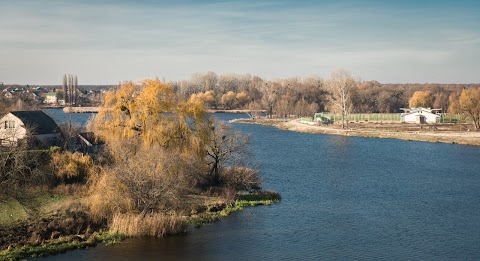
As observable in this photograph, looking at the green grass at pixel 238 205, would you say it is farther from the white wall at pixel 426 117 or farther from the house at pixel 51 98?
the house at pixel 51 98

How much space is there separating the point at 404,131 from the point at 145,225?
65293 mm

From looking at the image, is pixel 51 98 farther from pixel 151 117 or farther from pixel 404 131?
pixel 151 117

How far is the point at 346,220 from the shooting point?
2984 centimetres

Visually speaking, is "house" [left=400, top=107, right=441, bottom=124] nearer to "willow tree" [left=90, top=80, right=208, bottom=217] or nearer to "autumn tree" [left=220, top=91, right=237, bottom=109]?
"autumn tree" [left=220, top=91, right=237, bottom=109]

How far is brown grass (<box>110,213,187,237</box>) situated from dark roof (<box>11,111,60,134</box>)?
73.4 ft

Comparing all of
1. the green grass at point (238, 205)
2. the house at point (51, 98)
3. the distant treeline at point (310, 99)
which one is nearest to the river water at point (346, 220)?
the green grass at point (238, 205)

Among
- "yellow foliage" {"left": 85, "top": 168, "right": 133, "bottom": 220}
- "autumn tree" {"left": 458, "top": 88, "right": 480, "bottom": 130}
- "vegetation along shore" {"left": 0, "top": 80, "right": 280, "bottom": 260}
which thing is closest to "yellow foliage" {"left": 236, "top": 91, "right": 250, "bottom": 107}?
"autumn tree" {"left": 458, "top": 88, "right": 480, "bottom": 130}

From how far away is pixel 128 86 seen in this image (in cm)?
3722

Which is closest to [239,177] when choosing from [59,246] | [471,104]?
[59,246]

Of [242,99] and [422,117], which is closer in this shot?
[422,117]

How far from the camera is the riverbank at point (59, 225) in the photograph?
24.3m

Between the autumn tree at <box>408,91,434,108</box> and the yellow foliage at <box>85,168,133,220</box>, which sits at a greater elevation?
the autumn tree at <box>408,91,434,108</box>

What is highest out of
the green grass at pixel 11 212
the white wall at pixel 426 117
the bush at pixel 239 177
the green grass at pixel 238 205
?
the white wall at pixel 426 117

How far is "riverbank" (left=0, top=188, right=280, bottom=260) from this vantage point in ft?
79.6
